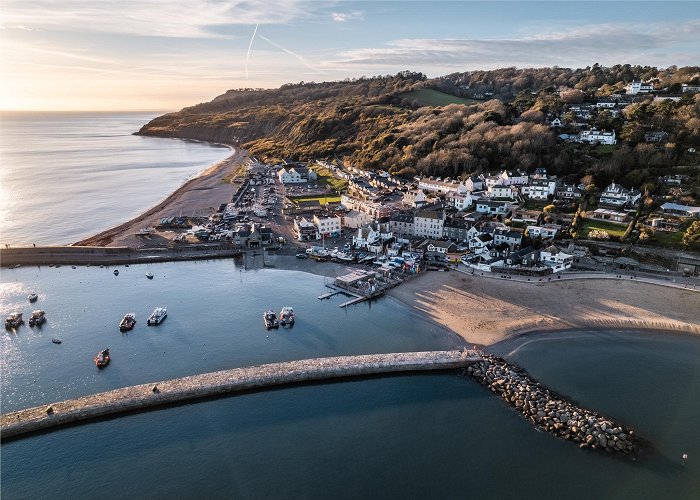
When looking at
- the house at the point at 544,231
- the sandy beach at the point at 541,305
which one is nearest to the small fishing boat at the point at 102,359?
the sandy beach at the point at 541,305

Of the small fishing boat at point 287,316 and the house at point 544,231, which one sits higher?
the house at point 544,231

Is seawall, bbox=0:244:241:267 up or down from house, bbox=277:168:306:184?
down

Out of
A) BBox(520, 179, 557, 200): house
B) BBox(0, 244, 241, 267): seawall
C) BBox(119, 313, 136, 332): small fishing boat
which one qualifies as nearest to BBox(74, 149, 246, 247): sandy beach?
BBox(0, 244, 241, 267): seawall

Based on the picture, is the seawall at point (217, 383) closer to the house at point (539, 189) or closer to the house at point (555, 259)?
the house at point (555, 259)

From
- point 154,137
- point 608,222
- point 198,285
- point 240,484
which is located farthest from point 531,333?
point 154,137

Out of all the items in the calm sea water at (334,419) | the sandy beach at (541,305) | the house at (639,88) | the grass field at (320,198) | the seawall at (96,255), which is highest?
the house at (639,88)

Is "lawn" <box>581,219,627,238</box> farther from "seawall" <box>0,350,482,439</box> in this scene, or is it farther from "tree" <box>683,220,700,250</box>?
"seawall" <box>0,350,482,439</box>
